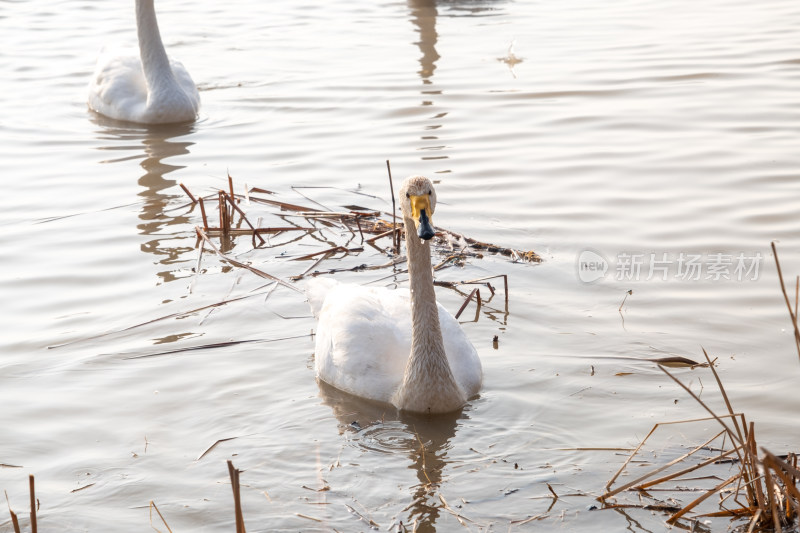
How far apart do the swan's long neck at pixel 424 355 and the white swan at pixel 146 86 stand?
6.63m

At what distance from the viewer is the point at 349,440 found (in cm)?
547

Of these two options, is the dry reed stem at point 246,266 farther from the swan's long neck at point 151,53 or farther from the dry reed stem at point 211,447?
the swan's long neck at point 151,53

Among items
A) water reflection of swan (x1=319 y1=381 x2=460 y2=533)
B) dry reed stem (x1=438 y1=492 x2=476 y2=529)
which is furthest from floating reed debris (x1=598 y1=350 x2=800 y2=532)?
water reflection of swan (x1=319 y1=381 x2=460 y2=533)

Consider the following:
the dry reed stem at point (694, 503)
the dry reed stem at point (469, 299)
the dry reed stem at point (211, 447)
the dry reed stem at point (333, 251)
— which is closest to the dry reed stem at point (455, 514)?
the dry reed stem at point (694, 503)

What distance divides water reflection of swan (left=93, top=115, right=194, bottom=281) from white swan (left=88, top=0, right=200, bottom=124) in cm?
16

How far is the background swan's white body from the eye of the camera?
594 cm

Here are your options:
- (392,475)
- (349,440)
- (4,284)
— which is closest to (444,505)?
(392,475)

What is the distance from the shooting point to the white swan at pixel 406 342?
5637 mm

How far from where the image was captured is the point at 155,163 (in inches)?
416

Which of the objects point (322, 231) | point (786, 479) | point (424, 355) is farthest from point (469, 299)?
point (786, 479)

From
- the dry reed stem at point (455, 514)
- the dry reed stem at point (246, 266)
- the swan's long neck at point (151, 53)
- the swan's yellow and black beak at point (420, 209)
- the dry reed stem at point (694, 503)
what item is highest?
the swan's long neck at point (151, 53)

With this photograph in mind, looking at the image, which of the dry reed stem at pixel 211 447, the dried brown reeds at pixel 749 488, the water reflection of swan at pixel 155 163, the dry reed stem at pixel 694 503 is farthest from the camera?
the water reflection of swan at pixel 155 163

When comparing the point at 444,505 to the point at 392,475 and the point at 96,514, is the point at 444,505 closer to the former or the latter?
the point at 392,475

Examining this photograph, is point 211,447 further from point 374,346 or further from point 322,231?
point 322,231
